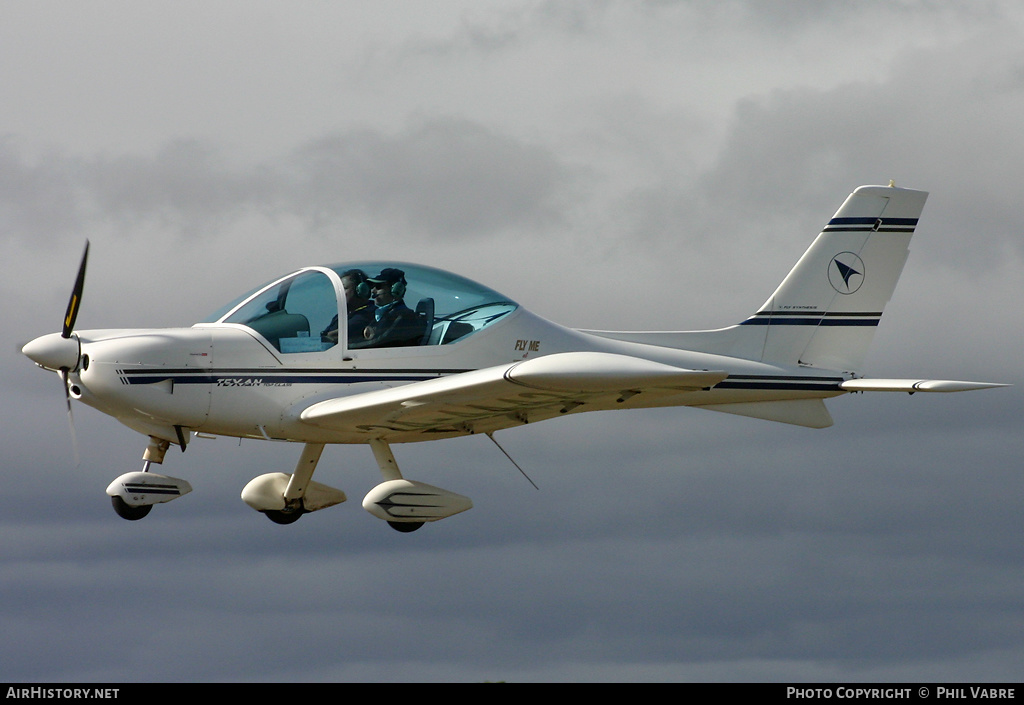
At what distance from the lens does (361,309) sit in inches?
521

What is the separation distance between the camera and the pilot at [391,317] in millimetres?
13266

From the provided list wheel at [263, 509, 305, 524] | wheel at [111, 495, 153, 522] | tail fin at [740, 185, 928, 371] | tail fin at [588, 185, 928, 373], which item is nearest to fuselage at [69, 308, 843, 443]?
wheel at [111, 495, 153, 522]

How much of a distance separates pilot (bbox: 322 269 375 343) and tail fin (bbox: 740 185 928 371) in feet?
17.1

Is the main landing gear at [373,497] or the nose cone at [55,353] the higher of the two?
the nose cone at [55,353]

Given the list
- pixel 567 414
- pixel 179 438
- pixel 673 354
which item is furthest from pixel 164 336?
pixel 673 354

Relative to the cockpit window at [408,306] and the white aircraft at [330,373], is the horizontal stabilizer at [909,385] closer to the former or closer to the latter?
the white aircraft at [330,373]

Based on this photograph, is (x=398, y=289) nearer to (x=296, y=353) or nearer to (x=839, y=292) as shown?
(x=296, y=353)

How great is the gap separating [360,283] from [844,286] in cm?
652

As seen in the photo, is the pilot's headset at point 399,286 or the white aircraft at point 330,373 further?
the pilot's headset at point 399,286

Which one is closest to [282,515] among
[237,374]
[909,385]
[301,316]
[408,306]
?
[237,374]

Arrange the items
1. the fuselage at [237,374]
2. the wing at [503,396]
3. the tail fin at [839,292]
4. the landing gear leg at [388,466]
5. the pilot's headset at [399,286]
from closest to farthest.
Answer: the wing at [503,396] → the fuselage at [237,374] → the pilot's headset at [399,286] → the landing gear leg at [388,466] → the tail fin at [839,292]

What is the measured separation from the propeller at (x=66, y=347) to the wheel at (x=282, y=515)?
8.67 feet

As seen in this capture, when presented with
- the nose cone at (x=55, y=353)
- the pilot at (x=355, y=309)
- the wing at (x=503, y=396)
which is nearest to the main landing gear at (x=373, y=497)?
the wing at (x=503, y=396)
